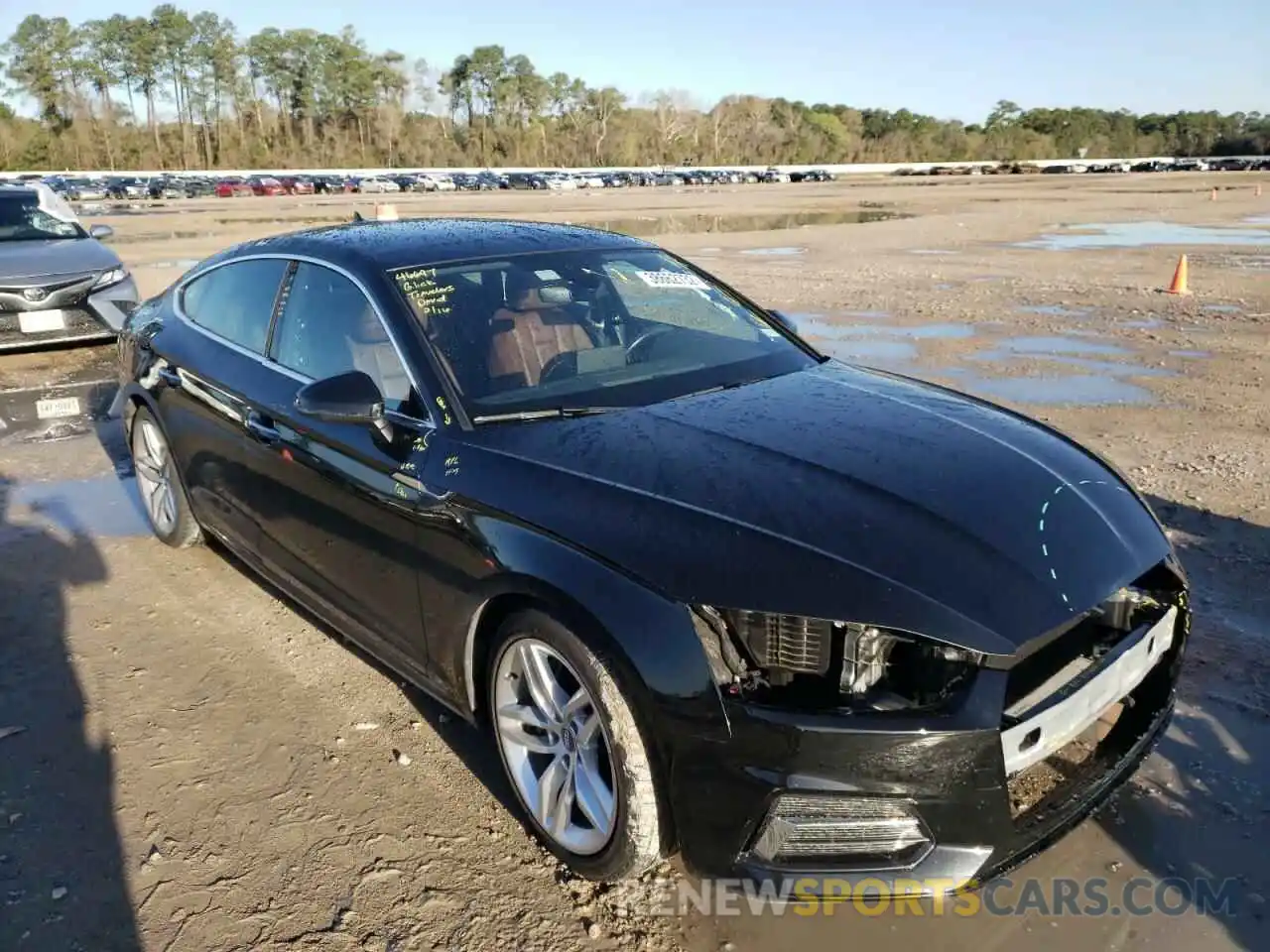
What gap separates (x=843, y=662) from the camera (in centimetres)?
223

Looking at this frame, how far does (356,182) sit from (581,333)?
8520cm

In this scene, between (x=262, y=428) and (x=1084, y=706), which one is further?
(x=262, y=428)

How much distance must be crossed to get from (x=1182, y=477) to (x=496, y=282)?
4212 millimetres

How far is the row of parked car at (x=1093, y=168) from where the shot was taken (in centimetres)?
10094

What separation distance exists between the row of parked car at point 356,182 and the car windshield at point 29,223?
176ft

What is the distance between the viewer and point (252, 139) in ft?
388

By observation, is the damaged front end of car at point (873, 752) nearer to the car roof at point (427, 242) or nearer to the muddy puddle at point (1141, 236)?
the car roof at point (427, 242)

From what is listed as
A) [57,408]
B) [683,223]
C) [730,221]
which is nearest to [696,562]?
[57,408]

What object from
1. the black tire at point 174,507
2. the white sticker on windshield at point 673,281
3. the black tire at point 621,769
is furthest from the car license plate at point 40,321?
the black tire at point 621,769

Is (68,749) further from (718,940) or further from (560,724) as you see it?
(718,940)

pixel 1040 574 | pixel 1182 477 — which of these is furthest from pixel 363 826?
pixel 1182 477

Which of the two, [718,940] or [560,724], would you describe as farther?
[560,724]

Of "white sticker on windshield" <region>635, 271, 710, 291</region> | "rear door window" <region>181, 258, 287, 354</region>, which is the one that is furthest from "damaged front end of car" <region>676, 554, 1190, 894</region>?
"rear door window" <region>181, 258, 287, 354</region>

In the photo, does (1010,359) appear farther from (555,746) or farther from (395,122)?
(395,122)
